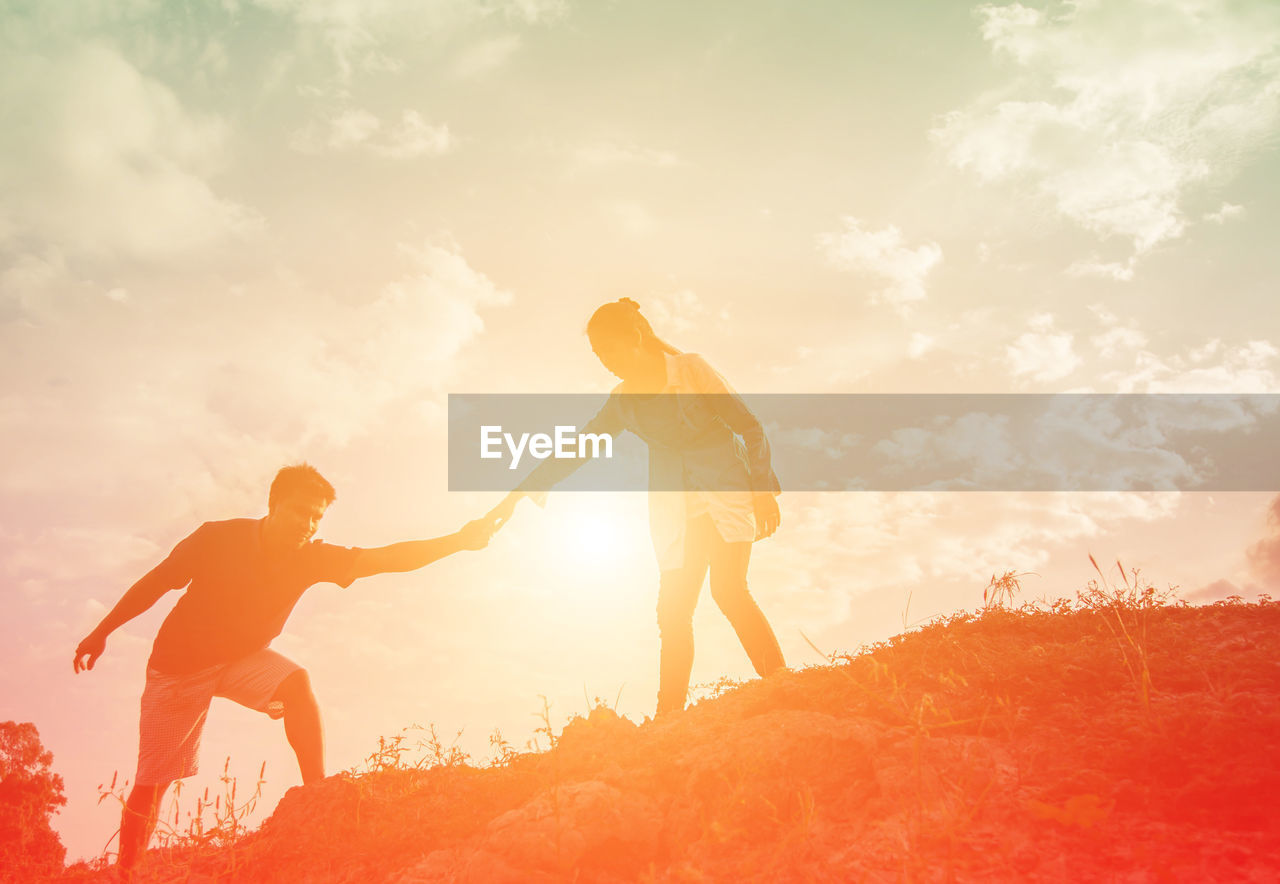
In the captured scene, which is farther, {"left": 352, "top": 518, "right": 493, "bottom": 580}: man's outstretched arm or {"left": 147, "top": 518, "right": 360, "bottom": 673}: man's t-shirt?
{"left": 352, "top": 518, "right": 493, "bottom": 580}: man's outstretched arm

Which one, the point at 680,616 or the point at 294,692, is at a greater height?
the point at 680,616

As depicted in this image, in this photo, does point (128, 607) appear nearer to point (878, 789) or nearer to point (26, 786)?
point (878, 789)

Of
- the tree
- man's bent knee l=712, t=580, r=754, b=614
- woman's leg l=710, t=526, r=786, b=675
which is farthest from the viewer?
the tree

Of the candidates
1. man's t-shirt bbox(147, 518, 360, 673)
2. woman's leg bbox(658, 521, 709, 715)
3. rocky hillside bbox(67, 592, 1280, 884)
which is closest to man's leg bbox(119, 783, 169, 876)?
rocky hillside bbox(67, 592, 1280, 884)

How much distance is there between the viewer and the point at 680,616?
4941mm

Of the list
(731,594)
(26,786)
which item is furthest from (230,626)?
(26,786)

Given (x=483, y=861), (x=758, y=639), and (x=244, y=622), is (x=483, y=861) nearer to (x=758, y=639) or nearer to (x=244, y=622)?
(x=758, y=639)

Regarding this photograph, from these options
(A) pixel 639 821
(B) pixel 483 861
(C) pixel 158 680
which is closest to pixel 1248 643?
(A) pixel 639 821

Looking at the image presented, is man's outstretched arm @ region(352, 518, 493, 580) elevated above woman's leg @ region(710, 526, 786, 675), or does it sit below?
above

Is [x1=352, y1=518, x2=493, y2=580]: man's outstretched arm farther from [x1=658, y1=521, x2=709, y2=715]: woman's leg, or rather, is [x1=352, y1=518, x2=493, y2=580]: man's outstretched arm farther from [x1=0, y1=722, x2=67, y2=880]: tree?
[x1=0, y1=722, x2=67, y2=880]: tree

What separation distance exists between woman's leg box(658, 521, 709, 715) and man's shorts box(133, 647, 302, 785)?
2.37 metres

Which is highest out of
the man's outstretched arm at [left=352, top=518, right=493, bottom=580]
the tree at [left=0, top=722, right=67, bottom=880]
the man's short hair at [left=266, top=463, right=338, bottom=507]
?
the man's short hair at [left=266, top=463, right=338, bottom=507]

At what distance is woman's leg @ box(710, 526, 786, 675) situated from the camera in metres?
4.76

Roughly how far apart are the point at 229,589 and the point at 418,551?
1.24m
